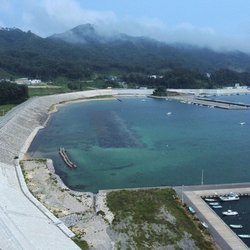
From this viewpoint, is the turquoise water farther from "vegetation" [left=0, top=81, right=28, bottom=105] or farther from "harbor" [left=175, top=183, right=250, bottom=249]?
"vegetation" [left=0, top=81, right=28, bottom=105]

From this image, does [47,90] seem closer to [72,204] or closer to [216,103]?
[216,103]

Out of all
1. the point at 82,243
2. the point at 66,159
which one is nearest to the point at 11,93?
the point at 66,159

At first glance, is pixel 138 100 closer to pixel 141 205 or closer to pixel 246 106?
pixel 246 106

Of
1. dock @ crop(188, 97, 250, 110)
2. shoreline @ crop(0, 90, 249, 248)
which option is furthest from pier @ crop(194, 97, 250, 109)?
shoreline @ crop(0, 90, 249, 248)

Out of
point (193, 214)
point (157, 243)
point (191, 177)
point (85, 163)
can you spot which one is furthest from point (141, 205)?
point (85, 163)

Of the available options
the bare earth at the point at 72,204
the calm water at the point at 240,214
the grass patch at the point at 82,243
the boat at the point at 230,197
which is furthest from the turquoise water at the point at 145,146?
the grass patch at the point at 82,243

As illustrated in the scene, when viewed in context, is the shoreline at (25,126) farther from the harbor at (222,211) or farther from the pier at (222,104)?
the pier at (222,104)

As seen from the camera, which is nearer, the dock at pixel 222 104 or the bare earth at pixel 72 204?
the bare earth at pixel 72 204

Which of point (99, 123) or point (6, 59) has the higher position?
point (6, 59)
